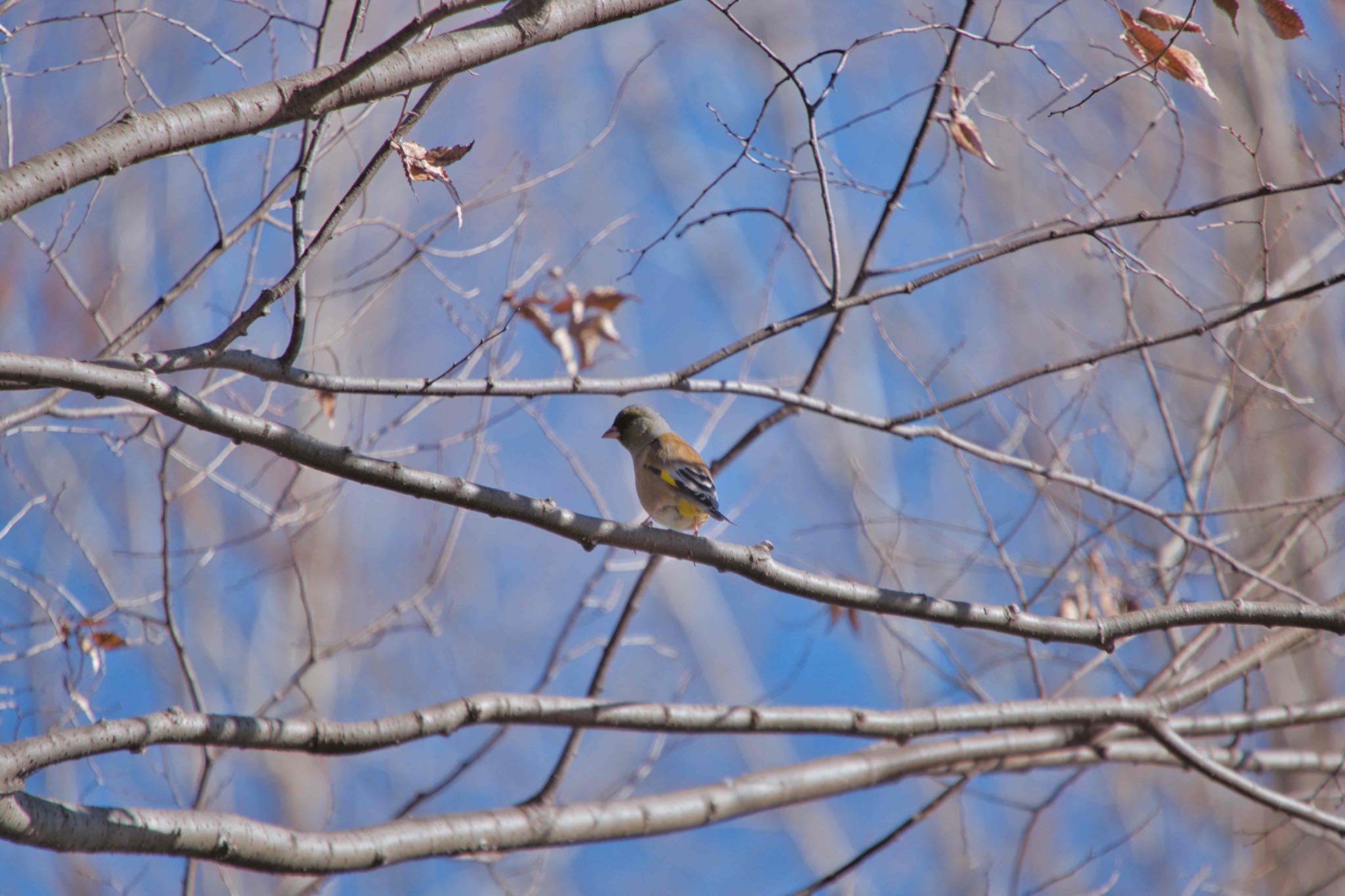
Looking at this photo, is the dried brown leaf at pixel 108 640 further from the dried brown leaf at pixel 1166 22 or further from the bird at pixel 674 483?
the dried brown leaf at pixel 1166 22

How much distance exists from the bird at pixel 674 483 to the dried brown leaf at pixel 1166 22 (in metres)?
2.25

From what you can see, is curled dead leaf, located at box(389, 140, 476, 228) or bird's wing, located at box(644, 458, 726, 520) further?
bird's wing, located at box(644, 458, 726, 520)

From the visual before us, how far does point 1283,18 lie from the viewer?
8.86 feet

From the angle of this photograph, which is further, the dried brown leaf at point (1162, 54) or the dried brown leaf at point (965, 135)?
the dried brown leaf at point (965, 135)

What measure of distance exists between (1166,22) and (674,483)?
2532 mm

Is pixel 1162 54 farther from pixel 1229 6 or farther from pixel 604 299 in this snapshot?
pixel 604 299

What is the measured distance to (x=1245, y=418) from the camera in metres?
6.50

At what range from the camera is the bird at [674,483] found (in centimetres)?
458

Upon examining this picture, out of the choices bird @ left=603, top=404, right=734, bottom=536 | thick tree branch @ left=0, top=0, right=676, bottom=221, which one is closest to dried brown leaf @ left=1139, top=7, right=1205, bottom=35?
thick tree branch @ left=0, top=0, right=676, bottom=221

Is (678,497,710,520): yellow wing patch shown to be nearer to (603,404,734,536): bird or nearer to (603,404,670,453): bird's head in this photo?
(603,404,734,536): bird

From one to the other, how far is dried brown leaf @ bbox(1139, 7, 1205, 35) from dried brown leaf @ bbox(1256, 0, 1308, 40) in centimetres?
15

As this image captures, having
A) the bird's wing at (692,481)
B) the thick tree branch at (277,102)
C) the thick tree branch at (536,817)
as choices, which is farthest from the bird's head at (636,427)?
the thick tree branch at (277,102)

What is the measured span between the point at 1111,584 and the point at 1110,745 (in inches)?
29.6

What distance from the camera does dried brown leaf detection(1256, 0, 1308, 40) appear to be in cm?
270
